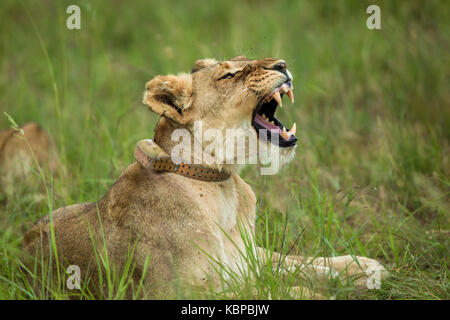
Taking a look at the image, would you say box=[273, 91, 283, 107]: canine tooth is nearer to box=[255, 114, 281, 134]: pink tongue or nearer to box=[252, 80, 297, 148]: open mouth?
box=[252, 80, 297, 148]: open mouth

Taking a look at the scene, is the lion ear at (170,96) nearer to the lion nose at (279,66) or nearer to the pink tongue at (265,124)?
the pink tongue at (265,124)

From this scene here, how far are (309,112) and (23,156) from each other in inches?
138

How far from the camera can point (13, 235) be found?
4469 millimetres

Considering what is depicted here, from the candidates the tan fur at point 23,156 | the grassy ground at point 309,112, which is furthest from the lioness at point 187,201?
the tan fur at point 23,156

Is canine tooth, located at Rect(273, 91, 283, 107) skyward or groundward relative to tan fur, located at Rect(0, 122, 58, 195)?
skyward

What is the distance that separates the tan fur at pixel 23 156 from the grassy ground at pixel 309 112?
0.22 m

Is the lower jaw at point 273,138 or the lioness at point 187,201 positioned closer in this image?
the lioness at point 187,201

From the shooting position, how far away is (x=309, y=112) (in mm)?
7168

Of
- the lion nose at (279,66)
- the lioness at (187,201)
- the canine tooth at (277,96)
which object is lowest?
the lioness at (187,201)

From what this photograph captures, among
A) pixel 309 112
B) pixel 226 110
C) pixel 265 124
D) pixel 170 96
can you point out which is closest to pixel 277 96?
pixel 265 124

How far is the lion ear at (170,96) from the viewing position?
11.5 ft

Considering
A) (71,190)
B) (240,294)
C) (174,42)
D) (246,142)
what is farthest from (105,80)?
(240,294)

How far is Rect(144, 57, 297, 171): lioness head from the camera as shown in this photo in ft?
11.7

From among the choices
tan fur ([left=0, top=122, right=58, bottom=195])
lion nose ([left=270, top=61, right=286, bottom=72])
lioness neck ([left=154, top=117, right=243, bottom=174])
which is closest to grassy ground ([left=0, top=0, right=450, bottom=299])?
tan fur ([left=0, top=122, right=58, bottom=195])
